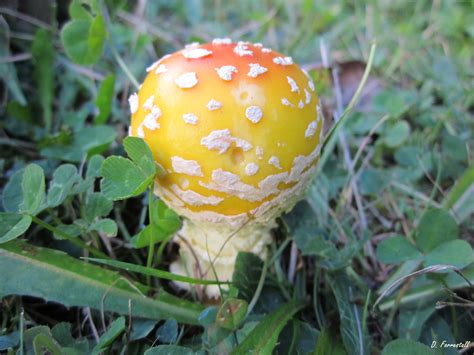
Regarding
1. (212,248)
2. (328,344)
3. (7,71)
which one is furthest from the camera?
(7,71)

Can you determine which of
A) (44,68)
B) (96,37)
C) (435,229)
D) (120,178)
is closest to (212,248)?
(120,178)

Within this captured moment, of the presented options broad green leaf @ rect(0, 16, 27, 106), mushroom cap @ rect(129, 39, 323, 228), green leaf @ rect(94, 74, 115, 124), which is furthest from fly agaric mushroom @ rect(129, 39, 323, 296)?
broad green leaf @ rect(0, 16, 27, 106)

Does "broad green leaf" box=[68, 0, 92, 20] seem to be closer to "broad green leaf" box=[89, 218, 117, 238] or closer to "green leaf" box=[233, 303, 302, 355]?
"broad green leaf" box=[89, 218, 117, 238]

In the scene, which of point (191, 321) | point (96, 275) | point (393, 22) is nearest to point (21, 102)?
point (96, 275)

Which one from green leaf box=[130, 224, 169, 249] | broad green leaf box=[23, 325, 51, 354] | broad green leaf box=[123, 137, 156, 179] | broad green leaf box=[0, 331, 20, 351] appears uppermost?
broad green leaf box=[123, 137, 156, 179]

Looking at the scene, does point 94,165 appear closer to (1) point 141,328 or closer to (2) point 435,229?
(1) point 141,328

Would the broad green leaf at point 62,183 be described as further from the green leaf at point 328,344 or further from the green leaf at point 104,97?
the green leaf at point 328,344

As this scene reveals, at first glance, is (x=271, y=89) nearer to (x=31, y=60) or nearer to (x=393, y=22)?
(x=31, y=60)
